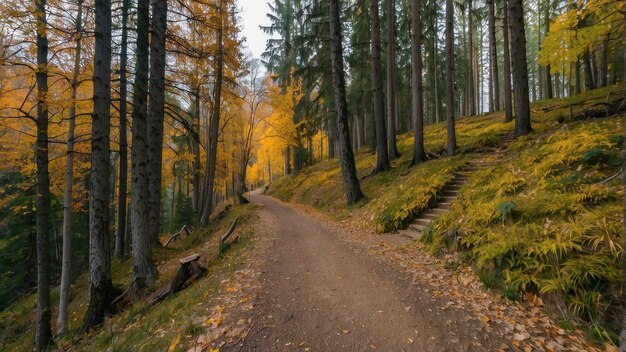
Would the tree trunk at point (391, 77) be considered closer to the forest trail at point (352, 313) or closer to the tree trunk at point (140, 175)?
the forest trail at point (352, 313)

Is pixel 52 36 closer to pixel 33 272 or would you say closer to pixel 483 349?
pixel 483 349

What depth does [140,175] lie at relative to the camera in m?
5.96

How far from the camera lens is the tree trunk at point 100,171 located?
5551mm

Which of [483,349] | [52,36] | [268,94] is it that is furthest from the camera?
[268,94]

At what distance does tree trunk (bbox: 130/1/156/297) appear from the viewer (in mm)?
5918

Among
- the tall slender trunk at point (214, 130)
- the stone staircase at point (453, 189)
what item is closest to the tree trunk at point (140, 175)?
the tall slender trunk at point (214, 130)

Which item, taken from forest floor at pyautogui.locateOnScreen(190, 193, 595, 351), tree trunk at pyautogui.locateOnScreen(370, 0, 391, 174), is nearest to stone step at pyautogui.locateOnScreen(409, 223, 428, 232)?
forest floor at pyautogui.locateOnScreen(190, 193, 595, 351)

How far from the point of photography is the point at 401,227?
320 inches

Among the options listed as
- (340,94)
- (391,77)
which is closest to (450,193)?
(340,94)

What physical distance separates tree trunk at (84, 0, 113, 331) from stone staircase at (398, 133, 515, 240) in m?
7.21

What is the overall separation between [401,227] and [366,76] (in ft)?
43.1

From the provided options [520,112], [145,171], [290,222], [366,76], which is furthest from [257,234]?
[366,76]

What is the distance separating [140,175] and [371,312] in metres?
5.40

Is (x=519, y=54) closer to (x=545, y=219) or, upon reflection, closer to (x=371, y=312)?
(x=545, y=219)
